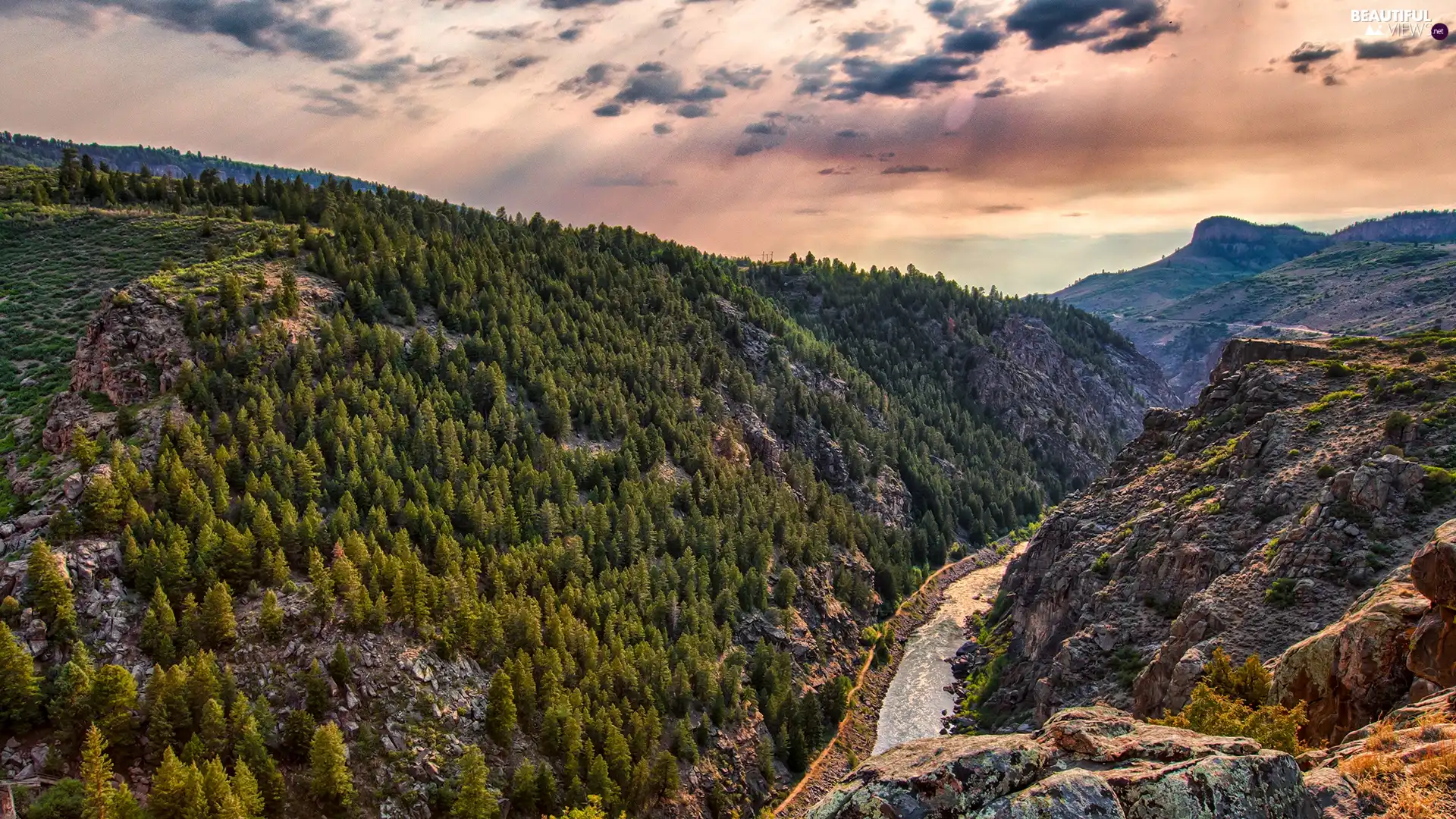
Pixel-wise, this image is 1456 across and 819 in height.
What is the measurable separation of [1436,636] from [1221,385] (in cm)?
8822

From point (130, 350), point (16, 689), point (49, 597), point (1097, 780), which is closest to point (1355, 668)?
point (1097, 780)

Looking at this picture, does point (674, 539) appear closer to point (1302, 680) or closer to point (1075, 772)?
point (1302, 680)

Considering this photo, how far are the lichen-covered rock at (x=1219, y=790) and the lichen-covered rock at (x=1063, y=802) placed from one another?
0.73 m

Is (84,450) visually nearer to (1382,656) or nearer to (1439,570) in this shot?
(1382,656)

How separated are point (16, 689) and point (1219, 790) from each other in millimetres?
77071

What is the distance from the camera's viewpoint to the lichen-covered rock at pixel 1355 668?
46.6m

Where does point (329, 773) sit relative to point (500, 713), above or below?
above

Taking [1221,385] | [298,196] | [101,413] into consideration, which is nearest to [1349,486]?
[1221,385]

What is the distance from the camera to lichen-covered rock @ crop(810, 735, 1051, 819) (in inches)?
1282

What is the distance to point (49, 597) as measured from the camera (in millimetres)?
68438

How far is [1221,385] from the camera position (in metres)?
122

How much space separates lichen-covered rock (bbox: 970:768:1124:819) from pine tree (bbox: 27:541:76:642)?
72.6m

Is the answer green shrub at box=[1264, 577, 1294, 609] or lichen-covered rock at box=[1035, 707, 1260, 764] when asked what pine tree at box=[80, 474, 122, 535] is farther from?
green shrub at box=[1264, 577, 1294, 609]

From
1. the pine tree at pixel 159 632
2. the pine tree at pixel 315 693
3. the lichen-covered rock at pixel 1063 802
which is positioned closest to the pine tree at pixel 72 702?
the pine tree at pixel 159 632
